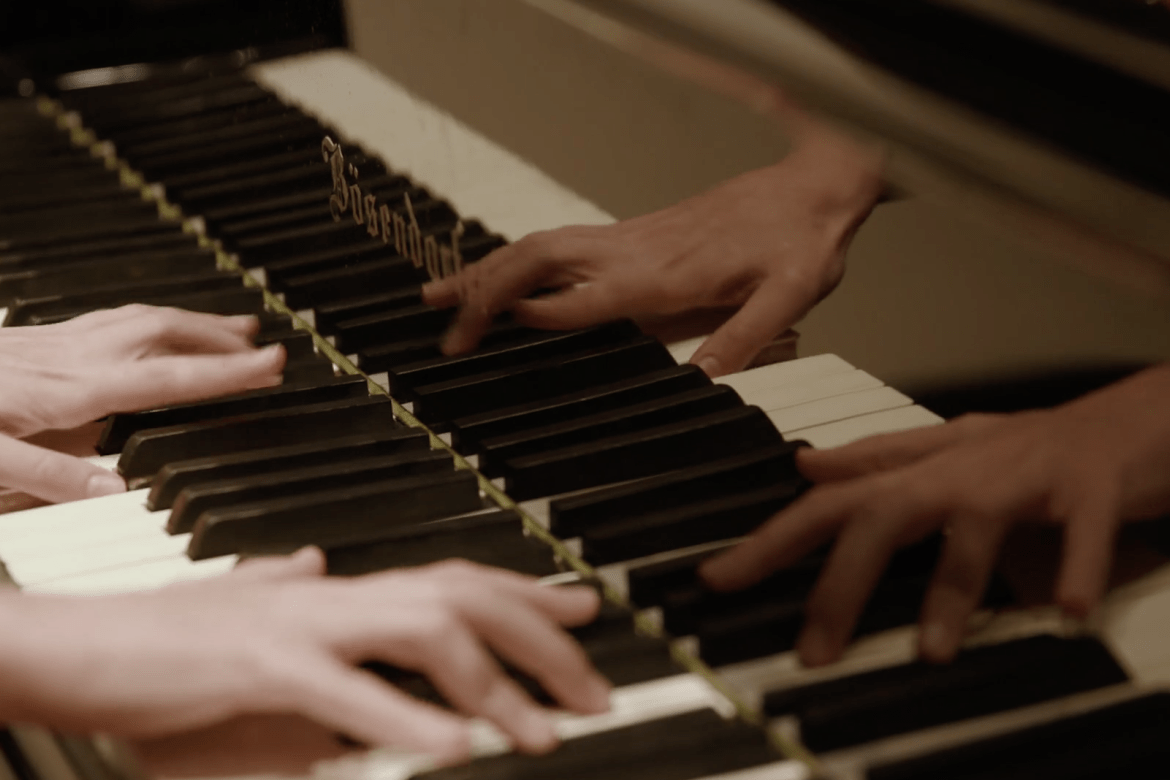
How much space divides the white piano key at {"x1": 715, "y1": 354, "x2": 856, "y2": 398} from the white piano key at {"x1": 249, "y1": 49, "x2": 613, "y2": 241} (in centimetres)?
20

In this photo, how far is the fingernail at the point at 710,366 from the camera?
1.28 metres

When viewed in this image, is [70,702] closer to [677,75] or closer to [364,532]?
[364,532]

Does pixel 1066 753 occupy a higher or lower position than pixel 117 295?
lower

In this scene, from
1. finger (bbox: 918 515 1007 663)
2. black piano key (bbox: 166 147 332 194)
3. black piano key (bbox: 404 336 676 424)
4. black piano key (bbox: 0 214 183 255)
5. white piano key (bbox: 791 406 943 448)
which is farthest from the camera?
black piano key (bbox: 0 214 183 255)

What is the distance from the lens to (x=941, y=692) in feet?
Answer: 3.07

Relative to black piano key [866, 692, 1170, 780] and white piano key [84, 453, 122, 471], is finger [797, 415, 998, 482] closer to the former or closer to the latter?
black piano key [866, 692, 1170, 780]

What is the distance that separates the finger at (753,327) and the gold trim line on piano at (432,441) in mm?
223

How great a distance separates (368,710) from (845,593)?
0.33 meters

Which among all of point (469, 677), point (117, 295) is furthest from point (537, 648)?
point (117, 295)

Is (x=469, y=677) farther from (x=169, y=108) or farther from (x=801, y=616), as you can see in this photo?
(x=169, y=108)

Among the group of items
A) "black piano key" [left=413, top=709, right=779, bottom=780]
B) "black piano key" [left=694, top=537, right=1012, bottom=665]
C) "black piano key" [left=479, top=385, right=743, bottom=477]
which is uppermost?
"black piano key" [left=479, top=385, right=743, bottom=477]

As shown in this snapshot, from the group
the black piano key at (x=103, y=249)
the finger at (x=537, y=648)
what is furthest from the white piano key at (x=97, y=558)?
the black piano key at (x=103, y=249)

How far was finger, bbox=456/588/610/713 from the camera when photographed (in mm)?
993

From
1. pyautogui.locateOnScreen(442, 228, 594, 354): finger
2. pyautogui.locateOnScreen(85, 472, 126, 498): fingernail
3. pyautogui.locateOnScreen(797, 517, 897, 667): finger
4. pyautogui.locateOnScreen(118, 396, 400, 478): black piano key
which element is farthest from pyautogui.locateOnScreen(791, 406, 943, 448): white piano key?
pyautogui.locateOnScreen(85, 472, 126, 498): fingernail
